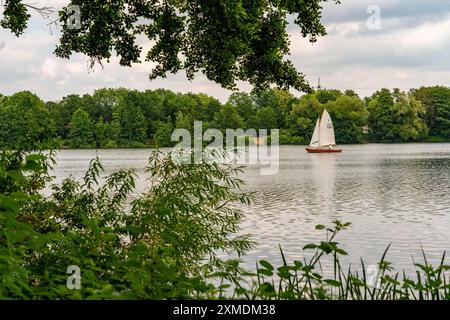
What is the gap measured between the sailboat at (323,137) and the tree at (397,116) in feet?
95.4

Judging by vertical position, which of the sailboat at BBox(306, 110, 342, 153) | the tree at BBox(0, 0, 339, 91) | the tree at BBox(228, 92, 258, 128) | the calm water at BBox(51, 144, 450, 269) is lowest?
the calm water at BBox(51, 144, 450, 269)

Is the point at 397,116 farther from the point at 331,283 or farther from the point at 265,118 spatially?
the point at 331,283

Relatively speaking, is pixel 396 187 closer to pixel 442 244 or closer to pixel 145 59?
pixel 442 244

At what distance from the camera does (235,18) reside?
470 inches

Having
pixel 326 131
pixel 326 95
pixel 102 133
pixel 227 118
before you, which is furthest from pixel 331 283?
pixel 326 95

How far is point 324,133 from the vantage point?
369 ft

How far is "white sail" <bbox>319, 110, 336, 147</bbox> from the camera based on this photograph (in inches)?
4274

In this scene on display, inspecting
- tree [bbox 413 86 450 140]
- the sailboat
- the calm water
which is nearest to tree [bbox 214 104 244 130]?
the sailboat

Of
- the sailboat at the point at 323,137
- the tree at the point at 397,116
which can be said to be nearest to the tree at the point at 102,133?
the sailboat at the point at 323,137

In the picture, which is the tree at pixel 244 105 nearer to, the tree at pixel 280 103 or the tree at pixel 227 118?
the tree at pixel 280 103

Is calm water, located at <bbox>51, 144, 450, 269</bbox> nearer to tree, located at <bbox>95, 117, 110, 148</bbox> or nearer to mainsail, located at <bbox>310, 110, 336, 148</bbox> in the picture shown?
mainsail, located at <bbox>310, 110, 336, 148</bbox>

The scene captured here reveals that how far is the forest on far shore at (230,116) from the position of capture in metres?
140
